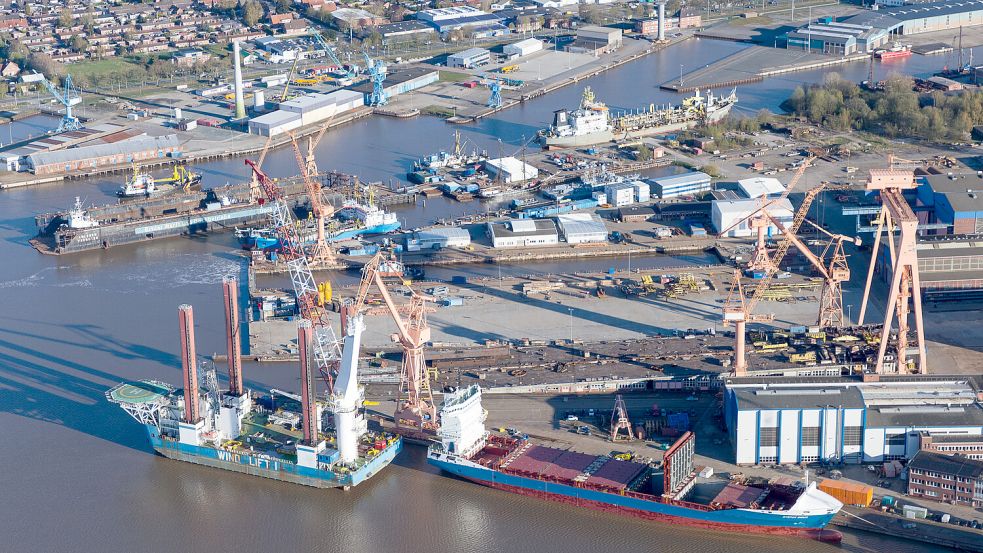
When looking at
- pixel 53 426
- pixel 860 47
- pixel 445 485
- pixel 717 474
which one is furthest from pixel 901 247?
pixel 860 47

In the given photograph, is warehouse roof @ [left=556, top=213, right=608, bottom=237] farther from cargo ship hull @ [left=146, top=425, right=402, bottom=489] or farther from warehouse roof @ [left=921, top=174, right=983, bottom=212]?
cargo ship hull @ [left=146, top=425, right=402, bottom=489]

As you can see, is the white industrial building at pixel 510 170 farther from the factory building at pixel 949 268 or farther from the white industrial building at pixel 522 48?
the white industrial building at pixel 522 48

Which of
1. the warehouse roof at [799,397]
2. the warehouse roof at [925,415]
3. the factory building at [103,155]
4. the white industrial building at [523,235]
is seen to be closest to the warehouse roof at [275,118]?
the factory building at [103,155]

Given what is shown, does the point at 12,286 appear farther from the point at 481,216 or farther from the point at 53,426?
the point at 481,216

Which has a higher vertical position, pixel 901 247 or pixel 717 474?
pixel 901 247

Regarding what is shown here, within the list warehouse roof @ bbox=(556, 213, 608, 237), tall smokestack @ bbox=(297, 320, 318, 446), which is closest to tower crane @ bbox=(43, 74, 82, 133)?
warehouse roof @ bbox=(556, 213, 608, 237)

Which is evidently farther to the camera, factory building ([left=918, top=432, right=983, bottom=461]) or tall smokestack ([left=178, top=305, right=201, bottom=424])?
tall smokestack ([left=178, top=305, right=201, bottom=424])

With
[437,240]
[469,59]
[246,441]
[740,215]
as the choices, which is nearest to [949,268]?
[740,215]
